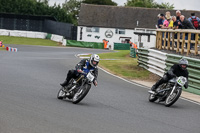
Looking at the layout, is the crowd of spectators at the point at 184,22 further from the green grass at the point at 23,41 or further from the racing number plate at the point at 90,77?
the green grass at the point at 23,41

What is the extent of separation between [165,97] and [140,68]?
465 inches

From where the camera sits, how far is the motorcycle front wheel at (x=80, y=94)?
41.8ft

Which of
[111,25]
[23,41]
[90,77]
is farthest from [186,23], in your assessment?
[111,25]

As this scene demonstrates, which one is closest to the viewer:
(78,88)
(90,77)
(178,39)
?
(90,77)

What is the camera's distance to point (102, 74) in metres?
23.2

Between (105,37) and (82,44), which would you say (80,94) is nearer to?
(82,44)

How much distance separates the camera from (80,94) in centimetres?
1286

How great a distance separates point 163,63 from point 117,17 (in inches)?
2462

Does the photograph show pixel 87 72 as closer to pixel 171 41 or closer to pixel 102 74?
pixel 102 74

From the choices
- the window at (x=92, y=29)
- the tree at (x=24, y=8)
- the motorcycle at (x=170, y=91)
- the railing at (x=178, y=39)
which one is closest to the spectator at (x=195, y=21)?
the railing at (x=178, y=39)

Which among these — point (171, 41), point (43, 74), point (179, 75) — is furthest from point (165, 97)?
point (171, 41)

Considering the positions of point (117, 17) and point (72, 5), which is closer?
point (117, 17)

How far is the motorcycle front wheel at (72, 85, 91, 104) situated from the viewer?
41.8 ft

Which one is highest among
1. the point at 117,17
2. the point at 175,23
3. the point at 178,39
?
the point at 117,17
